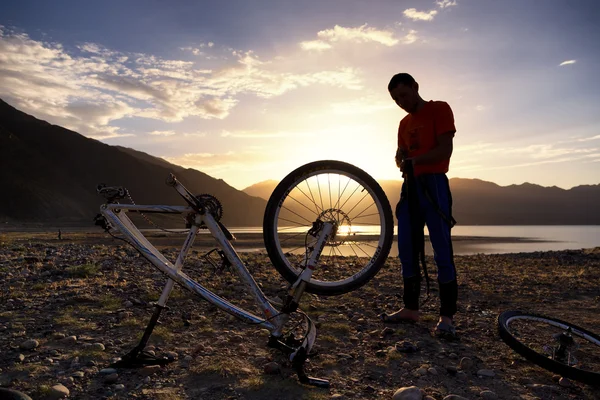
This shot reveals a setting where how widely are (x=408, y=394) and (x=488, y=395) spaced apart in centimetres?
69

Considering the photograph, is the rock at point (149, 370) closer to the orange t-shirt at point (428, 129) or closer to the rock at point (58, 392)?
the rock at point (58, 392)

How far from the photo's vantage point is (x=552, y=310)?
20.2 ft

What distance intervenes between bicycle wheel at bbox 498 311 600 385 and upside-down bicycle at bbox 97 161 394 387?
1.63 m

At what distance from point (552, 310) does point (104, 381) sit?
6438 millimetres

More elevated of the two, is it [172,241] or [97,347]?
[97,347]

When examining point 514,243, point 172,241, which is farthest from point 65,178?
point 514,243

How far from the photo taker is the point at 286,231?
14.6 ft

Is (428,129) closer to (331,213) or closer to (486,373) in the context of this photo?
(331,213)

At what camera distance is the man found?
15.7ft

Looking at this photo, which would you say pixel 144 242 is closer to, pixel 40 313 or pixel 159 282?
pixel 40 313

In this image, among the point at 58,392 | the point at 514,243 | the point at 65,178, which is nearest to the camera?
the point at 58,392

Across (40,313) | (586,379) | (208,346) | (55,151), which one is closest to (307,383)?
(208,346)

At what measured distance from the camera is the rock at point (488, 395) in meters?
3.09

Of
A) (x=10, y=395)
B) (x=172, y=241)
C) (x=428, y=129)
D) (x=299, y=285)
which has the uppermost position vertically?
(x=428, y=129)
